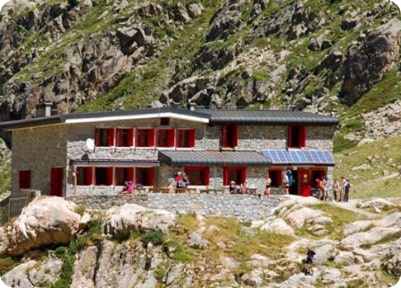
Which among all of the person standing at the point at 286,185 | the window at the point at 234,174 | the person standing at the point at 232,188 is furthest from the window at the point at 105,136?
the person standing at the point at 286,185

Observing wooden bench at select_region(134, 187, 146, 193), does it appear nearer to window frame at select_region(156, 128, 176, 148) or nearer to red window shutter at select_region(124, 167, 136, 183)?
red window shutter at select_region(124, 167, 136, 183)

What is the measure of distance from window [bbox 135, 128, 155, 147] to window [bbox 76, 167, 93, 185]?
4.01 metres

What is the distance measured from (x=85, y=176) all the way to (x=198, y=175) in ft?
23.4

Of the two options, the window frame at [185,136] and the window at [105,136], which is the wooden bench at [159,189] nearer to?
the window at [105,136]

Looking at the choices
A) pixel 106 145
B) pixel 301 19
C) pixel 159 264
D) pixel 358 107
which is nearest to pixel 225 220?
pixel 159 264

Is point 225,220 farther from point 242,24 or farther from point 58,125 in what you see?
point 242,24

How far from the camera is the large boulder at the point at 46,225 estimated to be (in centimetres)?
6531

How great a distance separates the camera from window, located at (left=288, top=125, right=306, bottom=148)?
75562mm

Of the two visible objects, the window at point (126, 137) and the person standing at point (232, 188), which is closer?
the person standing at point (232, 188)

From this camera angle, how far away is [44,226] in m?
65.2

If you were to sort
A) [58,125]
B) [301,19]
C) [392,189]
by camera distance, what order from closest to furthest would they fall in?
1. [58,125]
2. [392,189]
3. [301,19]

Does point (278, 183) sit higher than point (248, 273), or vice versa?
point (278, 183)

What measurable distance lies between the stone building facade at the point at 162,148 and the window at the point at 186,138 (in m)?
0.07

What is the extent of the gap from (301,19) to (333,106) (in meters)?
31.9
